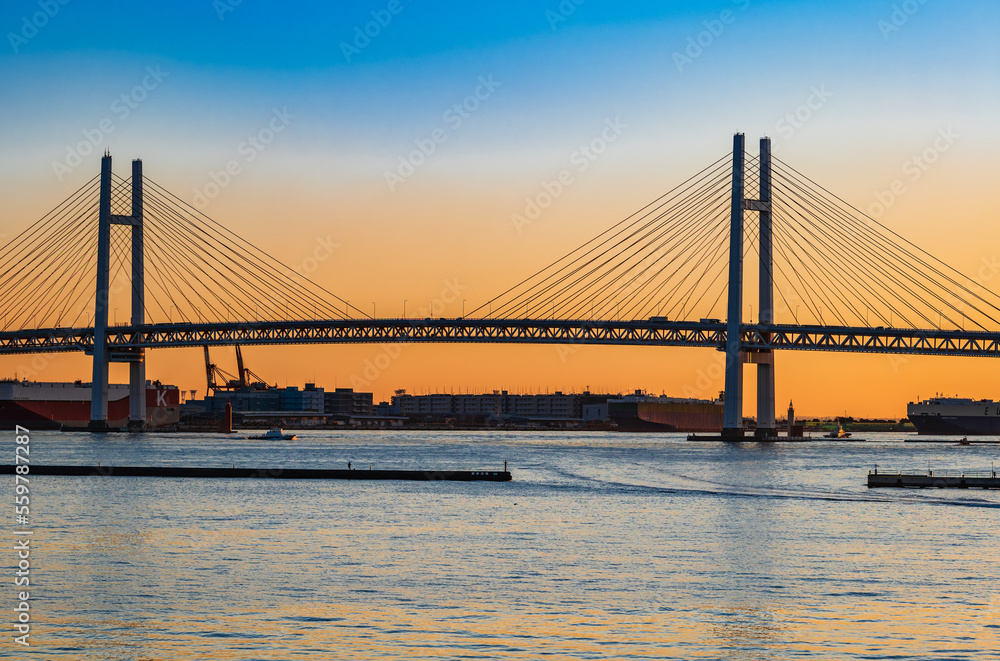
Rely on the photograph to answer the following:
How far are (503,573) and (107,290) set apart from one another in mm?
73399

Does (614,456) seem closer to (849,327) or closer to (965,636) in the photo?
(849,327)

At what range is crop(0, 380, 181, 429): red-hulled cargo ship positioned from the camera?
126938mm

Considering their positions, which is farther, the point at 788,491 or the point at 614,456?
the point at 614,456

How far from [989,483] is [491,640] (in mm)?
34887

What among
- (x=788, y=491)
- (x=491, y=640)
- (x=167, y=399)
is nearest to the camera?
(x=491, y=640)

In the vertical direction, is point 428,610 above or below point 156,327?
below

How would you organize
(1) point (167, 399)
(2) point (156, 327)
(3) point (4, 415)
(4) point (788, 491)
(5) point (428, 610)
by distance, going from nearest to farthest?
(5) point (428, 610)
(4) point (788, 491)
(2) point (156, 327)
(3) point (4, 415)
(1) point (167, 399)

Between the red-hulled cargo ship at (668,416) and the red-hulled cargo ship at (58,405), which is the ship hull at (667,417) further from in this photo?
the red-hulled cargo ship at (58,405)

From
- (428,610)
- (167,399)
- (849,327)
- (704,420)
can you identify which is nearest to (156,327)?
(849,327)

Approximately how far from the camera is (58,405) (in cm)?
13250

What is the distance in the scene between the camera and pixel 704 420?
192 meters

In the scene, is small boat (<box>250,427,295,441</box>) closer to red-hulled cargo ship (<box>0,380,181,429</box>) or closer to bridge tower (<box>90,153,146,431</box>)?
bridge tower (<box>90,153,146,431</box>)

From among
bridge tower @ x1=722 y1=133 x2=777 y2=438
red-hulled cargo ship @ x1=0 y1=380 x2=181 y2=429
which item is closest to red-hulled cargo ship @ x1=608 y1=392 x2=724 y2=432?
red-hulled cargo ship @ x1=0 y1=380 x2=181 y2=429

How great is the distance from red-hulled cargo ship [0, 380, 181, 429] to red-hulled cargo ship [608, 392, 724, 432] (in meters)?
69.6
